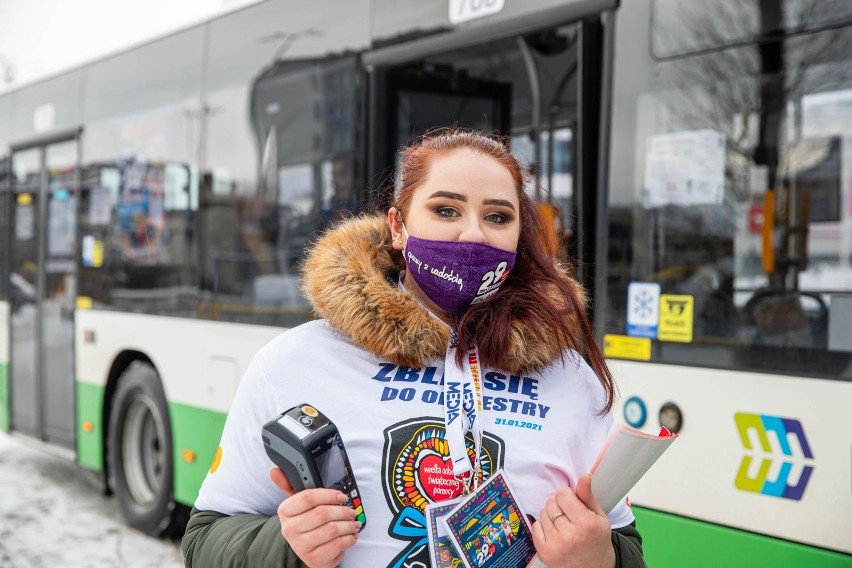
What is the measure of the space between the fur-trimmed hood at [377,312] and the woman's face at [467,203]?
136 millimetres

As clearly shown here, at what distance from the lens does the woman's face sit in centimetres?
164

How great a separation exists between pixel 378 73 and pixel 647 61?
151 cm

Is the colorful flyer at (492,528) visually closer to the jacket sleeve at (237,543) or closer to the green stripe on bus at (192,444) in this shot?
the jacket sleeve at (237,543)

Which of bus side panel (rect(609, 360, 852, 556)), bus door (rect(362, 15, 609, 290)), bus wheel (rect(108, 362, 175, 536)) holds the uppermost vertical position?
bus door (rect(362, 15, 609, 290))

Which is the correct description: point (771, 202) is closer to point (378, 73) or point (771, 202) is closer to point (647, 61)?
point (647, 61)

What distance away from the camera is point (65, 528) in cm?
569

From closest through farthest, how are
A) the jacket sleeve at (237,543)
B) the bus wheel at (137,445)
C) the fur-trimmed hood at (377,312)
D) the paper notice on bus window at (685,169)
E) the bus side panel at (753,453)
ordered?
the jacket sleeve at (237,543), the fur-trimmed hood at (377,312), the bus side panel at (753,453), the paper notice on bus window at (685,169), the bus wheel at (137,445)

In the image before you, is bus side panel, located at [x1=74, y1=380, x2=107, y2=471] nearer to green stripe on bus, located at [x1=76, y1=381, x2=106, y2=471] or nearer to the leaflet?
green stripe on bus, located at [x1=76, y1=381, x2=106, y2=471]

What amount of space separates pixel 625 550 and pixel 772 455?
138cm

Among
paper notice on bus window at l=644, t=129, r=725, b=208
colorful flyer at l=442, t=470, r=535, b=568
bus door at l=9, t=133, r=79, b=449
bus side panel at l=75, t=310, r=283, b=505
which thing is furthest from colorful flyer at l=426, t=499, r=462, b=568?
bus door at l=9, t=133, r=79, b=449

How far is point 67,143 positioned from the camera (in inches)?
261

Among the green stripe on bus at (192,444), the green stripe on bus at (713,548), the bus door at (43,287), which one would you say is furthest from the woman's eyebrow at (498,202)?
the bus door at (43,287)

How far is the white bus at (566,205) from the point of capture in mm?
2789

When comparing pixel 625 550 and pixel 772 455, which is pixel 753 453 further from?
pixel 625 550
